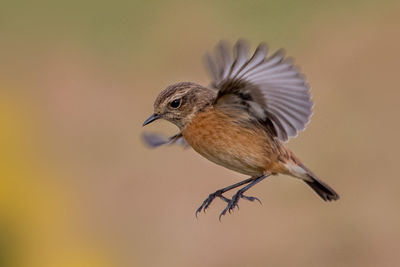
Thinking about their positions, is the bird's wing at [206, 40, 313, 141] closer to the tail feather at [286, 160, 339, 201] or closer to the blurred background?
the tail feather at [286, 160, 339, 201]

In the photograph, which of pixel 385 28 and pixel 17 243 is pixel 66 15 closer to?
pixel 385 28

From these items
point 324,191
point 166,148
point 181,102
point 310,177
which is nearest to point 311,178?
point 310,177

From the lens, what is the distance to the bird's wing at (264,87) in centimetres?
466

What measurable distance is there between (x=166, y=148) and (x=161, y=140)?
7096mm

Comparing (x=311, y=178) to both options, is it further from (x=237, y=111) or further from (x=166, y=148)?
(x=166, y=148)

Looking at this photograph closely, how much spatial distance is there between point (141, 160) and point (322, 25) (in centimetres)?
573

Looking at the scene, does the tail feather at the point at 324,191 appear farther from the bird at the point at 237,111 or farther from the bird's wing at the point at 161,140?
the bird's wing at the point at 161,140

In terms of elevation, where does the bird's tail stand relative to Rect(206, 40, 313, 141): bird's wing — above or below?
below

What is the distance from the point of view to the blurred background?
30.6 feet

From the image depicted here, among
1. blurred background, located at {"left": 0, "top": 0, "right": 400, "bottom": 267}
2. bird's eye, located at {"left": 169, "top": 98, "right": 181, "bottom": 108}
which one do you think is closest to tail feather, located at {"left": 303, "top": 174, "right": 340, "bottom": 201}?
bird's eye, located at {"left": 169, "top": 98, "right": 181, "bottom": 108}

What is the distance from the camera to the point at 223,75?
487 centimetres

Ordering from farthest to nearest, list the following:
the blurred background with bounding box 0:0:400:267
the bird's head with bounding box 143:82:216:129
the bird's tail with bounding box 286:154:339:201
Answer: the blurred background with bounding box 0:0:400:267 → the bird's tail with bounding box 286:154:339:201 → the bird's head with bounding box 143:82:216:129

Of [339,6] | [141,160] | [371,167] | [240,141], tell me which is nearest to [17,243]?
[240,141]

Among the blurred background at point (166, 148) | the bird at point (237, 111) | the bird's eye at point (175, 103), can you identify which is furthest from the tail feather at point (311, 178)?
the blurred background at point (166, 148)
